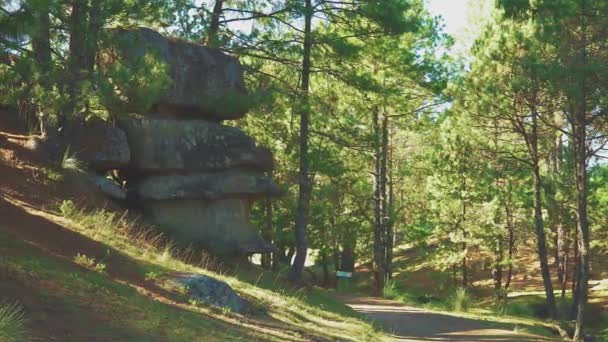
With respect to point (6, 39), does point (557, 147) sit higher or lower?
higher

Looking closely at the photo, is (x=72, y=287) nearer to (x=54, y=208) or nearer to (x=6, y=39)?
(x=6, y=39)

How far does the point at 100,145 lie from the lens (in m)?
13.8

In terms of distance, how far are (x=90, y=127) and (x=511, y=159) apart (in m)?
12.7

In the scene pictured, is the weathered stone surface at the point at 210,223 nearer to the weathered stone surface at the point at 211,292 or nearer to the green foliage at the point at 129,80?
the weathered stone surface at the point at 211,292

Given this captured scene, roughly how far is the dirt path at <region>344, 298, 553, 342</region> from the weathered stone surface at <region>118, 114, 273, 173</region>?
17.0 ft

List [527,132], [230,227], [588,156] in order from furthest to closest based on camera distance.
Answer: [527,132] < [588,156] < [230,227]

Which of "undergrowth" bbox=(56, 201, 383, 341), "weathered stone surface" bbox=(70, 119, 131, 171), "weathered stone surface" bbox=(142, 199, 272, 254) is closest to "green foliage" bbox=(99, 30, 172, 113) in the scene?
"undergrowth" bbox=(56, 201, 383, 341)

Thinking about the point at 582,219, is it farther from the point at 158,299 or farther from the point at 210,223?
→ the point at 158,299

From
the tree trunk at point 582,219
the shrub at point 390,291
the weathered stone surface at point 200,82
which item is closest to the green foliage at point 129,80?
the weathered stone surface at point 200,82

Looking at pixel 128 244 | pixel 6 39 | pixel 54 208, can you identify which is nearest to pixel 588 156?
pixel 128 244

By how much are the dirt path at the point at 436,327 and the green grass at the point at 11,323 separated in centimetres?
775

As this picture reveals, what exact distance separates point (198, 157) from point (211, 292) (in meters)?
5.61

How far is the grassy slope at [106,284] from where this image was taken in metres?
6.63

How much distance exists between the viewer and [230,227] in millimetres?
15516
